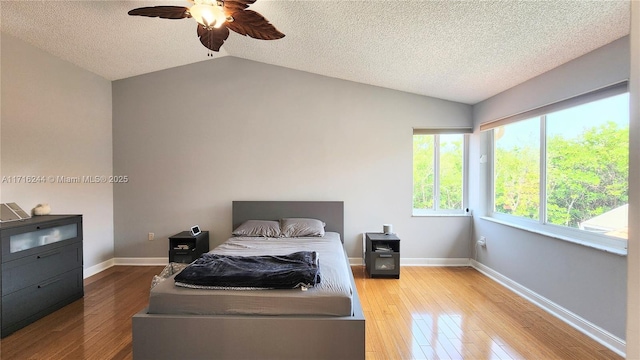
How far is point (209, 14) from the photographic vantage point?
1.84 meters

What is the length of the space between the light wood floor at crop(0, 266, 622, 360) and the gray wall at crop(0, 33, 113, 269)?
3.10 feet

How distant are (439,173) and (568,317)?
2.07 meters

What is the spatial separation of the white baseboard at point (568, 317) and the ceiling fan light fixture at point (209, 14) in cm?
361

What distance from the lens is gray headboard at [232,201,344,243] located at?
145 inches

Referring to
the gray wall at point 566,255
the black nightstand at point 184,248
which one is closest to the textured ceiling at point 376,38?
the gray wall at point 566,255

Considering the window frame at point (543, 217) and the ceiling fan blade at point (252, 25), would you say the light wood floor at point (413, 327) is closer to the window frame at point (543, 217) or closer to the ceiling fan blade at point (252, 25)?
the window frame at point (543, 217)

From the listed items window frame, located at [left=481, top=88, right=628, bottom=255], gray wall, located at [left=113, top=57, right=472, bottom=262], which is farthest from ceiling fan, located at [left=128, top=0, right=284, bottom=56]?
window frame, located at [left=481, top=88, right=628, bottom=255]

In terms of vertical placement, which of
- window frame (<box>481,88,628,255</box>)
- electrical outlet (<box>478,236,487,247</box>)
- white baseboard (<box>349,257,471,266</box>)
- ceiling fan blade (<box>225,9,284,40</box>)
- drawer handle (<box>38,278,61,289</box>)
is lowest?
white baseboard (<box>349,257,471,266</box>)

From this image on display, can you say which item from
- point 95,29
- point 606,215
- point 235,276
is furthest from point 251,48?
point 606,215

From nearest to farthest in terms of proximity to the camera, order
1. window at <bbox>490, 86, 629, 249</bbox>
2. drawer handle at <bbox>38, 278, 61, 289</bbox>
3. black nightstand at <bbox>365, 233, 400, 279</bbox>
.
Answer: window at <bbox>490, 86, 629, 249</bbox> < drawer handle at <bbox>38, 278, 61, 289</bbox> < black nightstand at <bbox>365, 233, 400, 279</bbox>

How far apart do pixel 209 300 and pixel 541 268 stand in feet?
9.87

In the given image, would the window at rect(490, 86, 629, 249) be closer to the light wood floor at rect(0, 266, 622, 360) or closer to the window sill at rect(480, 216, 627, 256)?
the window sill at rect(480, 216, 627, 256)

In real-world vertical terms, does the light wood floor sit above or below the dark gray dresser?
below

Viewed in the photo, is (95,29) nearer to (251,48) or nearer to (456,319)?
(251,48)
